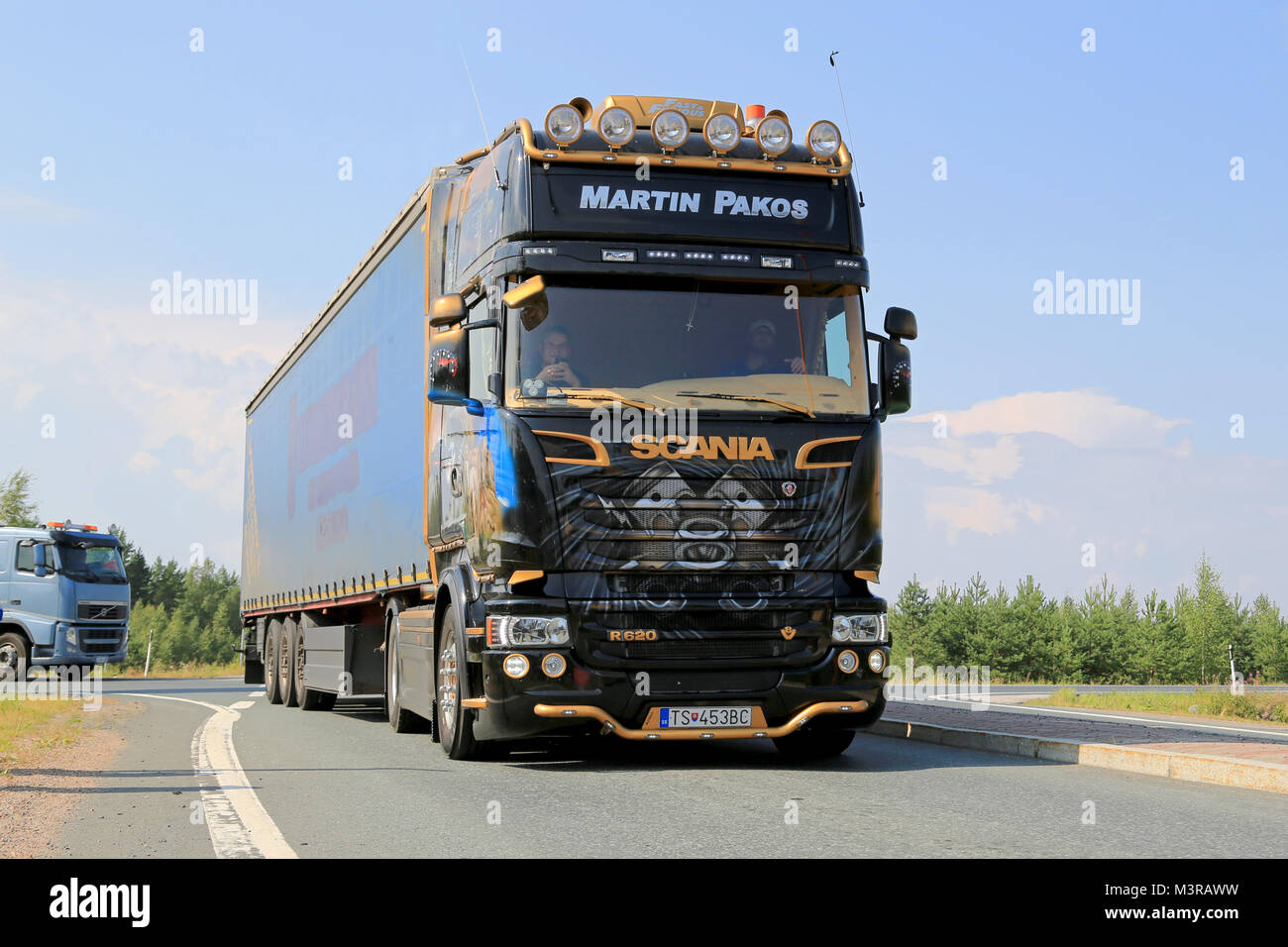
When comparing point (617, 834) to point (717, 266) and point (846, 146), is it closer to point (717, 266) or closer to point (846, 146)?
point (717, 266)

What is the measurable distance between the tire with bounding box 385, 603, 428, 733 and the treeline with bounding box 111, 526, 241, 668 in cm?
8638

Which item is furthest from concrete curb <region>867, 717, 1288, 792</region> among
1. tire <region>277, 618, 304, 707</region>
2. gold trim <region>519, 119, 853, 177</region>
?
tire <region>277, 618, 304, 707</region>

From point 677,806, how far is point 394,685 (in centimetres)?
628

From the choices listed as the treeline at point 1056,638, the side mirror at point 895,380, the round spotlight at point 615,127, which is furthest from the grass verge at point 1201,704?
the treeline at point 1056,638

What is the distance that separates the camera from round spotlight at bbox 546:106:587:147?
32.7ft

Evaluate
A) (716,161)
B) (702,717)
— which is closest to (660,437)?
(702,717)

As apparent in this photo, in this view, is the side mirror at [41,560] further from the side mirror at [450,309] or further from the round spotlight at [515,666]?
the round spotlight at [515,666]

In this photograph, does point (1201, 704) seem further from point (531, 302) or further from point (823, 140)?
point (531, 302)

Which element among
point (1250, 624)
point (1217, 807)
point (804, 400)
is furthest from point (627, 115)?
point (1250, 624)

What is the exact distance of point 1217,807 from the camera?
8.09m

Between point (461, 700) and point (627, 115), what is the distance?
14.6ft

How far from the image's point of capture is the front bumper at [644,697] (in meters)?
9.34

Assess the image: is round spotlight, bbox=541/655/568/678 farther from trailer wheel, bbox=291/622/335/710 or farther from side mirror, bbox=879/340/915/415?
trailer wheel, bbox=291/622/335/710
